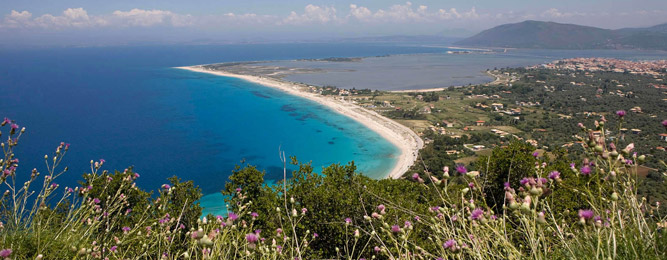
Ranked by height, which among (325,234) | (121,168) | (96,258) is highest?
(96,258)

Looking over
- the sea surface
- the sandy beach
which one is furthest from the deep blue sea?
the sandy beach

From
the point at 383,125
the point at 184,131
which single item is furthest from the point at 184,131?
the point at 383,125

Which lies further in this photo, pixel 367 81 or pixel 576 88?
pixel 367 81

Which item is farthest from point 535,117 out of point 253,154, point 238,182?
point 238,182

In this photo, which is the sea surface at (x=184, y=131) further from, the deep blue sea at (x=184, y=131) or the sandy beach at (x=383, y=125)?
the sandy beach at (x=383, y=125)

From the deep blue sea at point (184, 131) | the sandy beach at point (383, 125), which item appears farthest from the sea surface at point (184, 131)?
the sandy beach at point (383, 125)

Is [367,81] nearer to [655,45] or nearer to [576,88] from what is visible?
[576,88]

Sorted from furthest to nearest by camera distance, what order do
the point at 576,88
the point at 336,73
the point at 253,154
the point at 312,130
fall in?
the point at 336,73
the point at 576,88
the point at 312,130
the point at 253,154
